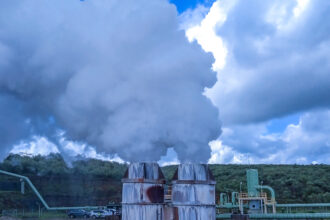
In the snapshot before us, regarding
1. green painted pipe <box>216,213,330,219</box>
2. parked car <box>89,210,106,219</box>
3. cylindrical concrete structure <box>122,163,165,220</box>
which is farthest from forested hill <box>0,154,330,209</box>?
cylindrical concrete structure <box>122,163,165,220</box>

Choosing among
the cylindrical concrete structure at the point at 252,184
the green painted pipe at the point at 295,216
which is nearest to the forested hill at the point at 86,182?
the cylindrical concrete structure at the point at 252,184

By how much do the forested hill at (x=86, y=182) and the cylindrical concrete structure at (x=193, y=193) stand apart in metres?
34.2

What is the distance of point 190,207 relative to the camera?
23.8 meters

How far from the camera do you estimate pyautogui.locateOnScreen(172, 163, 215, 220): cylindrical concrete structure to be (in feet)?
78.3

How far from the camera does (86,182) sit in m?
68.4

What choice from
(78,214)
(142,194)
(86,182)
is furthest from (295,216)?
(86,182)

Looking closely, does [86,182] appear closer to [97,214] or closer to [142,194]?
[97,214]

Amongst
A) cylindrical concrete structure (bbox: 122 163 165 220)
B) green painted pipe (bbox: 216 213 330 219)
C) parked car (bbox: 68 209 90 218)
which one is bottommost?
parked car (bbox: 68 209 90 218)

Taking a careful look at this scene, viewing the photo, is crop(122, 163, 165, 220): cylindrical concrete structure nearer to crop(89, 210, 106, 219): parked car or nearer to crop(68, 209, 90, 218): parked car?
crop(89, 210, 106, 219): parked car

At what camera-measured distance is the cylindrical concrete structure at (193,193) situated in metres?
23.9

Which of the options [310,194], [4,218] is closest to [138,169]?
[4,218]

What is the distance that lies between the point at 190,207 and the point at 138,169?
13.3 feet

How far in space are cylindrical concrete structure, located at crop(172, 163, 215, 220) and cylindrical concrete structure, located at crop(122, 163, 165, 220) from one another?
1275 millimetres

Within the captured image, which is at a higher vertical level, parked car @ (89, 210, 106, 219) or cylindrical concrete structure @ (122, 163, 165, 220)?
cylindrical concrete structure @ (122, 163, 165, 220)
